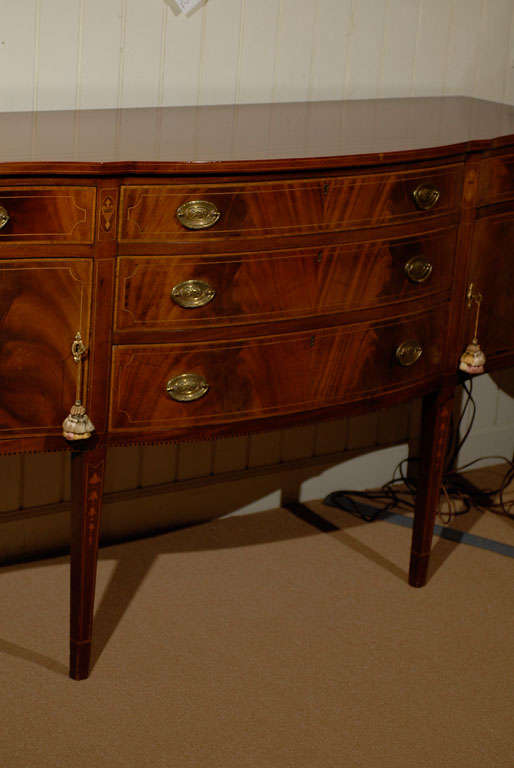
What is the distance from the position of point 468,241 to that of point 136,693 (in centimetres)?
119

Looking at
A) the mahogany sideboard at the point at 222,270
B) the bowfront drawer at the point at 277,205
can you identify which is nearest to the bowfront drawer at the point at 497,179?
the mahogany sideboard at the point at 222,270

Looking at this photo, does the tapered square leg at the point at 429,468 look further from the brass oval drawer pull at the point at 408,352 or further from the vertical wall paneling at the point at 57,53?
the vertical wall paneling at the point at 57,53

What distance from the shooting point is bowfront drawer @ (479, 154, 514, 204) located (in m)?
2.56

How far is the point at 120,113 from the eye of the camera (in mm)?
2594

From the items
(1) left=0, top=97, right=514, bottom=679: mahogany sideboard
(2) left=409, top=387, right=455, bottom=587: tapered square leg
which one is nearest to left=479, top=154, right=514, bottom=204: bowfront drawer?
(1) left=0, top=97, right=514, bottom=679: mahogany sideboard

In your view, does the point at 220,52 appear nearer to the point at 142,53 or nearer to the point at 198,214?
the point at 142,53

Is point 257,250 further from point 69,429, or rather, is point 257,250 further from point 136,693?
point 136,693

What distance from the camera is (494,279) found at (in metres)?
2.69

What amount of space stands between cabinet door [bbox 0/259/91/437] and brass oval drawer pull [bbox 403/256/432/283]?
71 cm

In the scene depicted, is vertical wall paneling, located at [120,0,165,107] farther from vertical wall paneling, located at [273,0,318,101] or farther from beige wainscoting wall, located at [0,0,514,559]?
vertical wall paneling, located at [273,0,318,101]

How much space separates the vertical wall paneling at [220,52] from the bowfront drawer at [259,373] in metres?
0.76

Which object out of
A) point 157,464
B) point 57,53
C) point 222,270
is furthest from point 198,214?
point 157,464

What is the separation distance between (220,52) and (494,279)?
2.75 ft

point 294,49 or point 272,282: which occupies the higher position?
point 294,49
